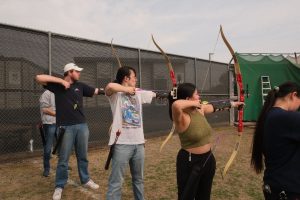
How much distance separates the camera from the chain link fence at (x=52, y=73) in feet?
20.4

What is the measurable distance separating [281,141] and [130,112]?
1787mm

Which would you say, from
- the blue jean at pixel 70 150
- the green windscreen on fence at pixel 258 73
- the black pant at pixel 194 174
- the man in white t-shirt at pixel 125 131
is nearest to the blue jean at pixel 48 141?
the blue jean at pixel 70 150

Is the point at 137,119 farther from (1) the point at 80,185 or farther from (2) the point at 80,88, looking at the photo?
(1) the point at 80,185

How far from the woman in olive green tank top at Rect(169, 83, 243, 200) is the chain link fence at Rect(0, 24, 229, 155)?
4.25m

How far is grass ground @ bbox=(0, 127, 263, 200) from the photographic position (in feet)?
15.2

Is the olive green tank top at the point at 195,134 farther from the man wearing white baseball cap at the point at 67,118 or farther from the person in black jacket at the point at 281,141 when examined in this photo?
the man wearing white baseball cap at the point at 67,118

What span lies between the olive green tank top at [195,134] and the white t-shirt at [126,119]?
2.18 ft

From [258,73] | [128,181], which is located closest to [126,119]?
[128,181]

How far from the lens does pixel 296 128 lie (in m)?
2.13

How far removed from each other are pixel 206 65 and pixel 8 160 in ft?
27.0

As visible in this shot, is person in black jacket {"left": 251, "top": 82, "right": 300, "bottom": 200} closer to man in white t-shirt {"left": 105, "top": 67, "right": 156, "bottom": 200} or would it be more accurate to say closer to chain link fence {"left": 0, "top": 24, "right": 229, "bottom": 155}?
man in white t-shirt {"left": 105, "top": 67, "right": 156, "bottom": 200}

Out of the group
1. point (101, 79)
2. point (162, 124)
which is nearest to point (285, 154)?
point (101, 79)

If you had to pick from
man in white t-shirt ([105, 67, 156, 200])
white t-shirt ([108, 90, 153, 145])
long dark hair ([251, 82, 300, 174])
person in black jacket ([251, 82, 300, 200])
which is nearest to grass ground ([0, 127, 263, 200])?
man in white t-shirt ([105, 67, 156, 200])

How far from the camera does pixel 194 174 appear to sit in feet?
9.66
